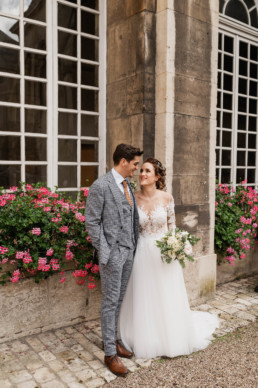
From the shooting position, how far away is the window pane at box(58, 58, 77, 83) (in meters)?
4.73

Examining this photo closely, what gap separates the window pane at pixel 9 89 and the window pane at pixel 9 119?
12cm

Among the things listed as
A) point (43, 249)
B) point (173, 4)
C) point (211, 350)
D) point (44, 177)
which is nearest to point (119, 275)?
point (43, 249)

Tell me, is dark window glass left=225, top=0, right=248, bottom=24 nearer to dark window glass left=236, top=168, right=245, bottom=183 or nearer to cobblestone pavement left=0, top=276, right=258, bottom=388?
dark window glass left=236, top=168, right=245, bottom=183

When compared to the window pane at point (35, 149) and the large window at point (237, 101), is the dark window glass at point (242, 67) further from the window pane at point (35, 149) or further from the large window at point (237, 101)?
the window pane at point (35, 149)

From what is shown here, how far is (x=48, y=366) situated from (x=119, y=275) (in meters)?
1.09

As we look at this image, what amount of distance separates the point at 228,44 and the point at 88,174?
3.51 m

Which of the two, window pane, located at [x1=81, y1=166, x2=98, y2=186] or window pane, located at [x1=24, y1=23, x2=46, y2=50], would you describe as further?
window pane, located at [x1=81, y1=166, x2=98, y2=186]

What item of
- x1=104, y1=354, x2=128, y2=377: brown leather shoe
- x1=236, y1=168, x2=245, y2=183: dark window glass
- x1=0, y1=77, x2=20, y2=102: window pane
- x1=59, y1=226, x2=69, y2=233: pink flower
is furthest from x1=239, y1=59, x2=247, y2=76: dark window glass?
x1=104, y1=354, x2=128, y2=377: brown leather shoe

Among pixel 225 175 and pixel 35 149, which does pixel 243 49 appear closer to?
pixel 225 175

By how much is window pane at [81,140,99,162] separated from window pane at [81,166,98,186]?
0.11m

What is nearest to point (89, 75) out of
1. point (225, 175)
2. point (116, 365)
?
point (225, 175)

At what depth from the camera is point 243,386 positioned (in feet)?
10.4

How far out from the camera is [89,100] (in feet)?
16.6

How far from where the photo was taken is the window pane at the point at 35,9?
444 cm
